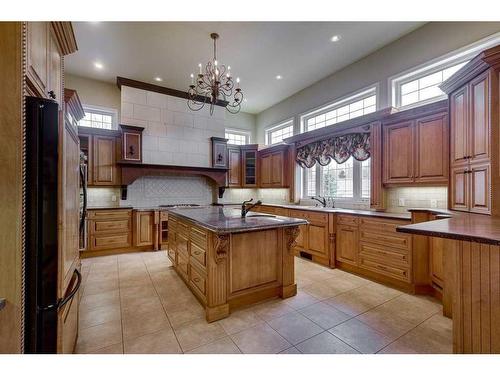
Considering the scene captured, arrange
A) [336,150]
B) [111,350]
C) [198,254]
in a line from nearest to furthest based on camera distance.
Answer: [111,350] → [198,254] → [336,150]

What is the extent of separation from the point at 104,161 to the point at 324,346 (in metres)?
4.88

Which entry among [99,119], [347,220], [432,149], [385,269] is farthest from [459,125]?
[99,119]

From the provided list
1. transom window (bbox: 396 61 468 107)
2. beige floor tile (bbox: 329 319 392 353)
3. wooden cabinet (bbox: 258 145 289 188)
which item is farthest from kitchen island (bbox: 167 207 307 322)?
wooden cabinet (bbox: 258 145 289 188)

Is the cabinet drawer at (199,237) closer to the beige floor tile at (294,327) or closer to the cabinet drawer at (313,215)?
the beige floor tile at (294,327)

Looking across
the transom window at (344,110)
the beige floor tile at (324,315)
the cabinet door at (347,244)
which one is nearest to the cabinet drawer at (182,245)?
the beige floor tile at (324,315)

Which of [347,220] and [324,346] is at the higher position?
[347,220]

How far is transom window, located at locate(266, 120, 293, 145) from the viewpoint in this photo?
589 centimetres

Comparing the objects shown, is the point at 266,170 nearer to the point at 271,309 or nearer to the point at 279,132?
the point at 279,132

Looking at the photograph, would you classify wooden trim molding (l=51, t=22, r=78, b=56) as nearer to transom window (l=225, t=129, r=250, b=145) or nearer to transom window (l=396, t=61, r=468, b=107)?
transom window (l=396, t=61, r=468, b=107)

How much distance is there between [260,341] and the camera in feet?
5.98

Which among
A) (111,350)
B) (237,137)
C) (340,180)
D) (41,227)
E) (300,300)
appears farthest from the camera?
(237,137)

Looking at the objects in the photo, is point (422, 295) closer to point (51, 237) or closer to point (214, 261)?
point (214, 261)

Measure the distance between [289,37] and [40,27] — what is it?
3.10m

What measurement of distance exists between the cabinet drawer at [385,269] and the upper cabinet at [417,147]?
1183 mm
